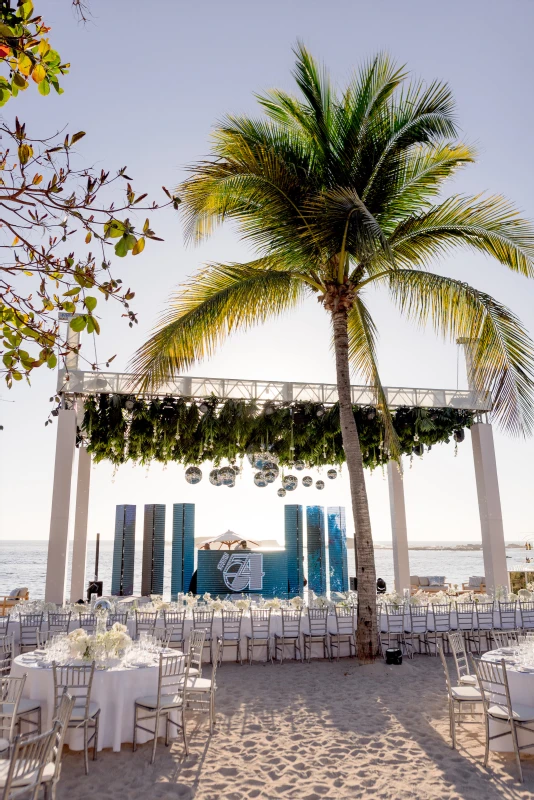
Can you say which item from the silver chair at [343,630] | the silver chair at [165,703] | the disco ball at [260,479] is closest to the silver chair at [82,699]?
the silver chair at [165,703]

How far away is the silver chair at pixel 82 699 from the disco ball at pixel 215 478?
6894 mm

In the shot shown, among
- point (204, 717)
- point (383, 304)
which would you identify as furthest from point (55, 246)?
point (383, 304)

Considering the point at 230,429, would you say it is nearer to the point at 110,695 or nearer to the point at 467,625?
the point at 467,625

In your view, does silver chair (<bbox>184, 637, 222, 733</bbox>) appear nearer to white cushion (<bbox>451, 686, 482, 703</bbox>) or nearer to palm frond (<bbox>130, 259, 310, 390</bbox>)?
white cushion (<bbox>451, 686, 482, 703</bbox>)

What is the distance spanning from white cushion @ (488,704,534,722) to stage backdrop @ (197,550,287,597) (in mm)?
10658

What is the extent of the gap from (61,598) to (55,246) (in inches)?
433

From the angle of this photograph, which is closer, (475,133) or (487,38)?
(487,38)

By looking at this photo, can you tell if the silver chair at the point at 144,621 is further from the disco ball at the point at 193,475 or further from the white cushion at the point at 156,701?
the white cushion at the point at 156,701

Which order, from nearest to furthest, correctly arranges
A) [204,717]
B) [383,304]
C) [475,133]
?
[204,717] < [475,133] < [383,304]

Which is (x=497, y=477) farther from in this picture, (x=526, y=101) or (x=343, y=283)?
(x=526, y=101)

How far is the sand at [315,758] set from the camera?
458cm

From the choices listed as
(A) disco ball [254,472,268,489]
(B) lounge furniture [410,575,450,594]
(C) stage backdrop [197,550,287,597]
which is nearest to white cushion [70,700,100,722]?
(A) disco ball [254,472,268,489]

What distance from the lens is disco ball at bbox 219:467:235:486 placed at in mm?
12461

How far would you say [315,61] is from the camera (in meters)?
8.33
